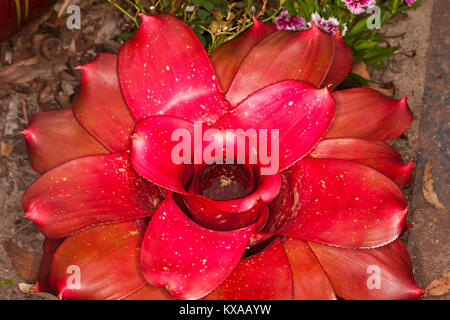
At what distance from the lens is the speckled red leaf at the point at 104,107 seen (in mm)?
1078

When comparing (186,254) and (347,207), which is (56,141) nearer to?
(186,254)

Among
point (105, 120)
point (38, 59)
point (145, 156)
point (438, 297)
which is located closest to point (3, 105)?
point (38, 59)

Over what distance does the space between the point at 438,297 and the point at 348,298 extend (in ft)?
2.16

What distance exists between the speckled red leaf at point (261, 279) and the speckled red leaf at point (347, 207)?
2.4 inches

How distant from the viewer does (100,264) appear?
0.97m

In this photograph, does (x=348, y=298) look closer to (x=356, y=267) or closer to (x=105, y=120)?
(x=356, y=267)

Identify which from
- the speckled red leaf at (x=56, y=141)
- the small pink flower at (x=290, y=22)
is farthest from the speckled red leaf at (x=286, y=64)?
the small pink flower at (x=290, y=22)

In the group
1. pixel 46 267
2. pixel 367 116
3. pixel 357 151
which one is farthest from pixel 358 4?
pixel 46 267

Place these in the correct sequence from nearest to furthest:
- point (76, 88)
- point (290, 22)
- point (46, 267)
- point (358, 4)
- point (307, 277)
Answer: point (307, 277)
point (46, 267)
point (358, 4)
point (290, 22)
point (76, 88)

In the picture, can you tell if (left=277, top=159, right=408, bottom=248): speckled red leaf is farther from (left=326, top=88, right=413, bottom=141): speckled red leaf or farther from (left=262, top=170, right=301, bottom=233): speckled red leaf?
(left=326, top=88, right=413, bottom=141): speckled red leaf

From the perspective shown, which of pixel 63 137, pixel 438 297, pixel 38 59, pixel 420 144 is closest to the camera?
pixel 63 137

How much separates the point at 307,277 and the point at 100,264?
1.33 feet

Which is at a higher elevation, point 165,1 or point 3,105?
point 165,1

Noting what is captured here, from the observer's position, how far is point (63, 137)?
1.14 metres
